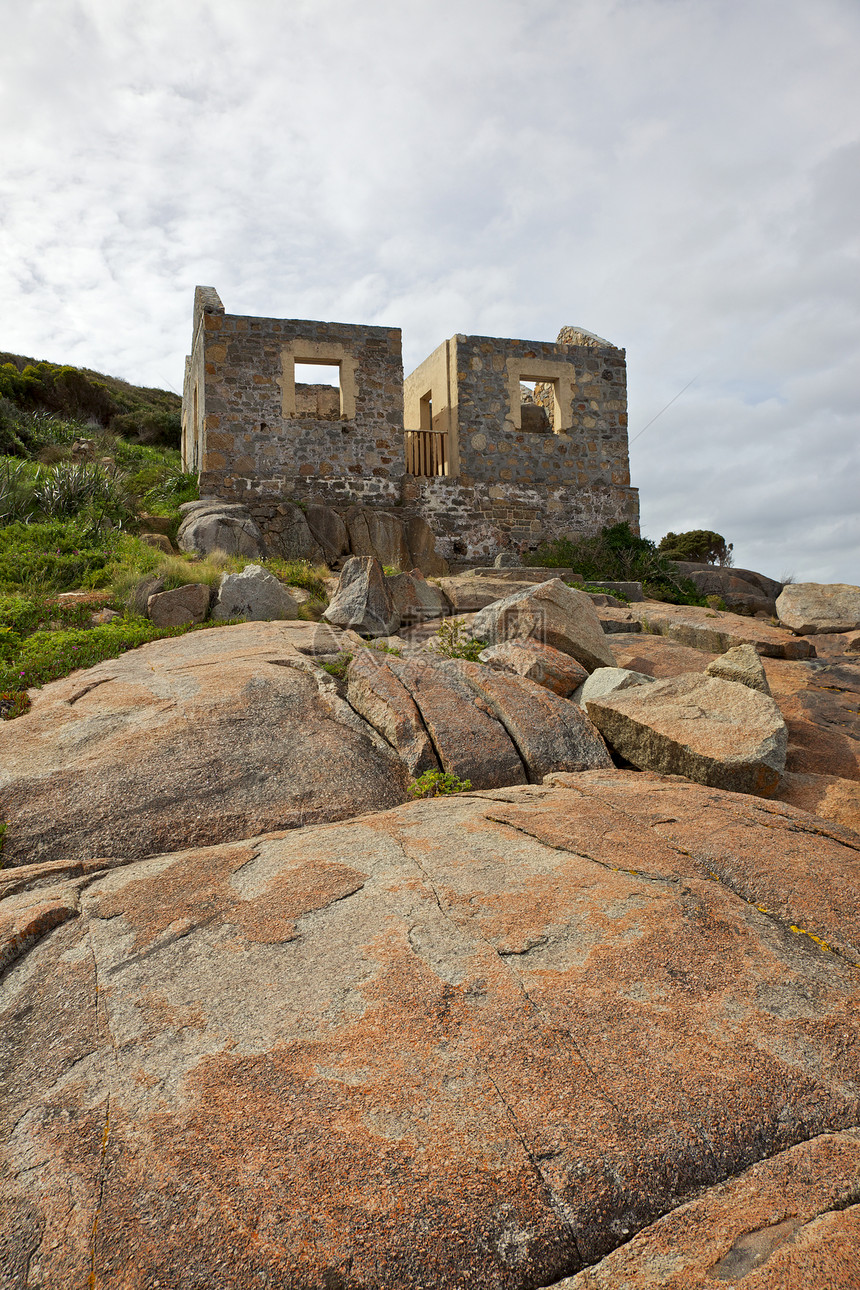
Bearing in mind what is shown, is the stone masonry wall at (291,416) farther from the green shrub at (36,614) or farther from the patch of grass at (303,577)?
the green shrub at (36,614)

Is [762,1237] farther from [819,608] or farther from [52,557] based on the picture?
[52,557]

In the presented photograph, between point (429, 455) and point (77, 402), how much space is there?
14840 mm

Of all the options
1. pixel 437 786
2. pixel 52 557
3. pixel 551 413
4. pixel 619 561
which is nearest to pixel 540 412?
pixel 551 413

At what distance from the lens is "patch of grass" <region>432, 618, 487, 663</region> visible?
24.6ft

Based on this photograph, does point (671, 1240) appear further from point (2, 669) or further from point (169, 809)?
point (2, 669)

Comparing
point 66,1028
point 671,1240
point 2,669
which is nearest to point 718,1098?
point 671,1240

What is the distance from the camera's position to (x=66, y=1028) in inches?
98.3

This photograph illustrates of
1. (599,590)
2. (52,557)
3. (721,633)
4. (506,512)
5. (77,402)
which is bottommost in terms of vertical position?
(721,633)

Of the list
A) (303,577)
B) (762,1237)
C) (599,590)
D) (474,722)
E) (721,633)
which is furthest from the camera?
(599,590)

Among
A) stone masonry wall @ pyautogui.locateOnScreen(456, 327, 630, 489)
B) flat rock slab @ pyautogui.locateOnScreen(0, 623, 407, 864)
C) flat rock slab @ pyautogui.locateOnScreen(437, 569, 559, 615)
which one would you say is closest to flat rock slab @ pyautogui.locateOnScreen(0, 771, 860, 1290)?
flat rock slab @ pyautogui.locateOnScreen(0, 623, 407, 864)

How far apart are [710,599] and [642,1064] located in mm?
13576

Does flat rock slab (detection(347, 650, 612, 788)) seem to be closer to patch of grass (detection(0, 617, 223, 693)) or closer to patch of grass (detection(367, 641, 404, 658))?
patch of grass (detection(367, 641, 404, 658))

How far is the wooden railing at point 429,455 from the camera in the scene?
16.5 metres

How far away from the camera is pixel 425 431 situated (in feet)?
54.0
